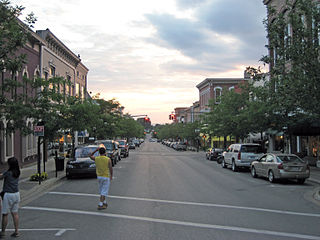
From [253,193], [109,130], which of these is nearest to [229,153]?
[253,193]

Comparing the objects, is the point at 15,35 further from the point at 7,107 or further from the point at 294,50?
the point at 294,50

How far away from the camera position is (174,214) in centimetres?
965

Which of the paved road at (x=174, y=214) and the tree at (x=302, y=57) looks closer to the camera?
the paved road at (x=174, y=214)

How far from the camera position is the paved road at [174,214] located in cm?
771

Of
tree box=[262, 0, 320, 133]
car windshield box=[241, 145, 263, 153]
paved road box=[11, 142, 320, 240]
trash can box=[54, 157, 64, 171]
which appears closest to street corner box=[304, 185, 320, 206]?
paved road box=[11, 142, 320, 240]

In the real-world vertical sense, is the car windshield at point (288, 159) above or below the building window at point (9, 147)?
below

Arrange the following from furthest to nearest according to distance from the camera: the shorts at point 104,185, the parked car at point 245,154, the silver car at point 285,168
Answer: the parked car at point 245,154, the silver car at point 285,168, the shorts at point 104,185

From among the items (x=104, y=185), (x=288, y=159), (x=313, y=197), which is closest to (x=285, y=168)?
(x=288, y=159)

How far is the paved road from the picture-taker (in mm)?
7715

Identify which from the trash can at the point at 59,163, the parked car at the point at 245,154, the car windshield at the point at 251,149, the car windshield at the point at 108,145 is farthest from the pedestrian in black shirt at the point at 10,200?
the car windshield at the point at 108,145

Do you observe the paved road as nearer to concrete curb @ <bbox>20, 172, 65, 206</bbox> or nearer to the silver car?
concrete curb @ <bbox>20, 172, 65, 206</bbox>

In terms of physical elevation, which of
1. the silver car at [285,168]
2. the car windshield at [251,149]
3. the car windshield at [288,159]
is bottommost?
the silver car at [285,168]

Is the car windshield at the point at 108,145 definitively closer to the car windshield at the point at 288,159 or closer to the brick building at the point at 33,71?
the brick building at the point at 33,71

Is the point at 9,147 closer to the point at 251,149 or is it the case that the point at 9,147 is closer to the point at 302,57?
the point at 251,149
